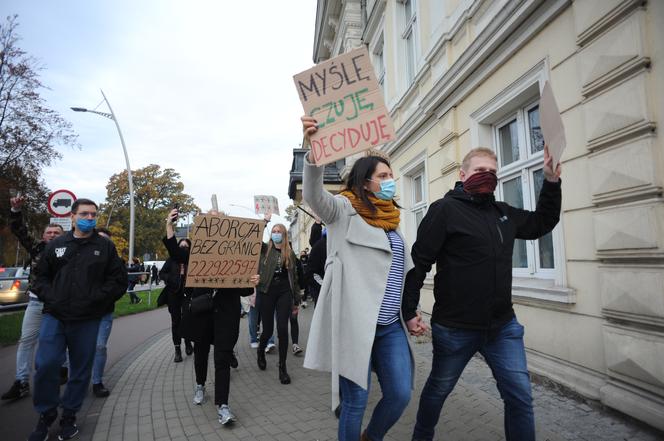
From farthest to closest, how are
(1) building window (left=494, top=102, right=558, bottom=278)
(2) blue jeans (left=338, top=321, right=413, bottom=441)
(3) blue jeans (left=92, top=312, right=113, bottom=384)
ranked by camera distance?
1. (1) building window (left=494, top=102, right=558, bottom=278)
2. (3) blue jeans (left=92, top=312, right=113, bottom=384)
3. (2) blue jeans (left=338, top=321, right=413, bottom=441)

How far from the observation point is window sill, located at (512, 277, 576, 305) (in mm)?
3854

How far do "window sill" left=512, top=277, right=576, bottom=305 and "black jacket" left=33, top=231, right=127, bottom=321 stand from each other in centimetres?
440

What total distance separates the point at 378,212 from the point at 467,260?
0.63m

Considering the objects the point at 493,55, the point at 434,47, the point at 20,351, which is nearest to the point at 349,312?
the point at 20,351

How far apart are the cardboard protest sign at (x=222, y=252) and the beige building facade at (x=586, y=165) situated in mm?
3228

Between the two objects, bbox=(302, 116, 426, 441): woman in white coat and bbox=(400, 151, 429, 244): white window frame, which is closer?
bbox=(302, 116, 426, 441): woman in white coat

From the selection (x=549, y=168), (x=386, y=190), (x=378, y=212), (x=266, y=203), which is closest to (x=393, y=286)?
(x=378, y=212)

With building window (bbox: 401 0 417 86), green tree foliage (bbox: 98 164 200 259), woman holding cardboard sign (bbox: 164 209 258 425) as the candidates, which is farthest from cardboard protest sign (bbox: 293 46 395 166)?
green tree foliage (bbox: 98 164 200 259)

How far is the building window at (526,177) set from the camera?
184 inches

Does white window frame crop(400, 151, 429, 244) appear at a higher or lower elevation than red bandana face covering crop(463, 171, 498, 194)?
higher

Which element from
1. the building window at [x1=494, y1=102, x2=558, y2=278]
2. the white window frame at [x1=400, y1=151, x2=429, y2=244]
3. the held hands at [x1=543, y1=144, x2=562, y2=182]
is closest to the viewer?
the held hands at [x1=543, y1=144, x2=562, y2=182]

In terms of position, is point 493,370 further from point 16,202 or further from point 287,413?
point 16,202

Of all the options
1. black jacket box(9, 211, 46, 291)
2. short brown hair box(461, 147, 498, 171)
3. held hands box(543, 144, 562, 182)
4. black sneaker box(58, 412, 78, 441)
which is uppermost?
short brown hair box(461, 147, 498, 171)

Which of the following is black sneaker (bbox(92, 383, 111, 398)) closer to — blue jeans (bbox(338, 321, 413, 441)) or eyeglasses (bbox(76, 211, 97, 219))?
eyeglasses (bbox(76, 211, 97, 219))
